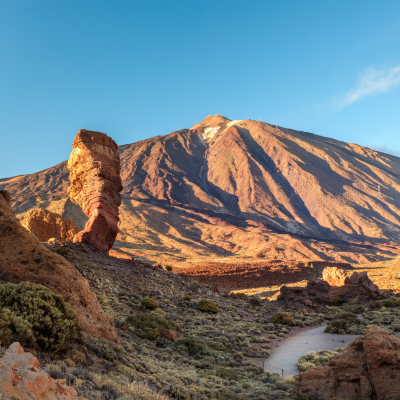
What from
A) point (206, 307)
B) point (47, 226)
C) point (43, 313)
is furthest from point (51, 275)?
point (47, 226)

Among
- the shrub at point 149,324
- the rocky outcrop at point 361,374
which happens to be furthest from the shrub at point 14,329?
the rocky outcrop at point 361,374

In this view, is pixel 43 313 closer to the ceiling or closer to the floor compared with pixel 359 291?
closer to the floor

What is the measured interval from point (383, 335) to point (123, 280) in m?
17.9

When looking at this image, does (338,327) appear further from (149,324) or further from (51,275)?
(51,275)

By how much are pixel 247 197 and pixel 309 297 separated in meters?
104

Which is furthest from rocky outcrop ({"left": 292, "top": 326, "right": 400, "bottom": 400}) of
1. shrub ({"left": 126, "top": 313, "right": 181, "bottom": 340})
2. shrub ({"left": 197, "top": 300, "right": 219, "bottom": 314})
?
shrub ({"left": 197, "top": 300, "right": 219, "bottom": 314})

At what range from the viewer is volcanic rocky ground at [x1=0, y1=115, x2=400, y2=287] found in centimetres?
8250

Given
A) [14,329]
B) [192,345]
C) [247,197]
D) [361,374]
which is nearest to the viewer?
[14,329]

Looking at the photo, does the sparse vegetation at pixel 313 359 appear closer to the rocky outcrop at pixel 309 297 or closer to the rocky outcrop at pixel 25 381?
the rocky outcrop at pixel 25 381

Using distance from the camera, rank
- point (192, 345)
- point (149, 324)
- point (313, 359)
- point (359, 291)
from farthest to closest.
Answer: point (359, 291) → point (149, 324) → point (192, 345) → point (313, 359)

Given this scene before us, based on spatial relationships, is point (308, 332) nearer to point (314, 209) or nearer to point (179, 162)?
point (314, 209)

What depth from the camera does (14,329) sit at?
268 inches

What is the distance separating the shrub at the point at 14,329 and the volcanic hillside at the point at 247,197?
6041cm

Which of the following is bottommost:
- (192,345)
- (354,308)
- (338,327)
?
(192,345)
